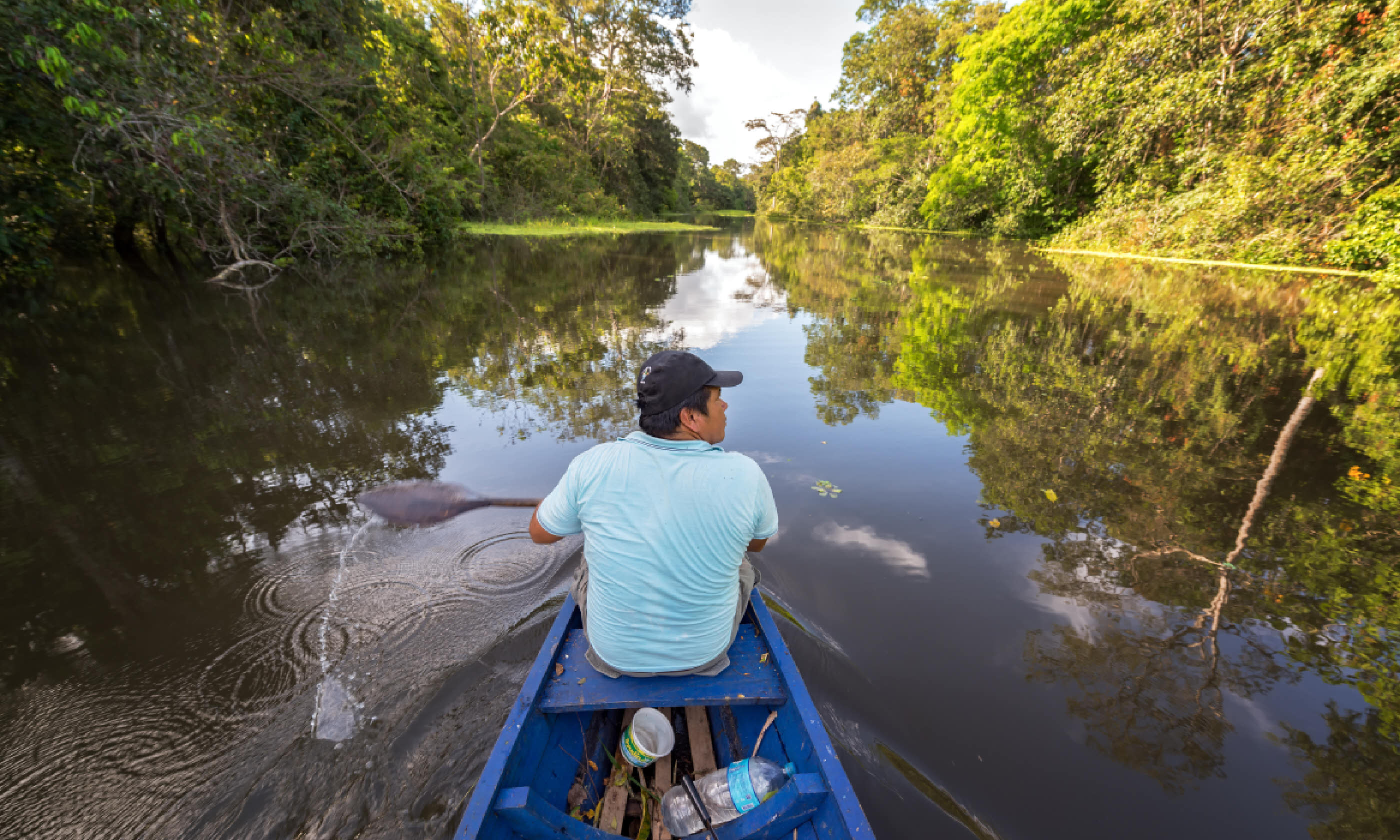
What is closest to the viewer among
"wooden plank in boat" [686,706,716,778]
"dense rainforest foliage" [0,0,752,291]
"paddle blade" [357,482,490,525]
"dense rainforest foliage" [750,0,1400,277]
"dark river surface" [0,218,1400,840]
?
"wooden plank in boat" [686,706,716,778]

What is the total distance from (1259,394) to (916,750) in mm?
6663

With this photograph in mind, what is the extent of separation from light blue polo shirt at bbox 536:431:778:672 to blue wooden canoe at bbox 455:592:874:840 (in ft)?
0.45

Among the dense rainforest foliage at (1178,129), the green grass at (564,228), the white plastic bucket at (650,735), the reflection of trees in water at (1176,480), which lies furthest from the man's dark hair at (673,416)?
the green grass at (564,228)

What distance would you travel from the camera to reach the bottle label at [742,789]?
5.03 feet

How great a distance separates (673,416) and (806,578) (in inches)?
74.4

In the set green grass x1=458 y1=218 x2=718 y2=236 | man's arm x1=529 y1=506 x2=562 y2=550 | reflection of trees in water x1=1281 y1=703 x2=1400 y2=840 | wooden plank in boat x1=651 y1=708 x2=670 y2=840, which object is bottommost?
reflection of trees in water x1=1281 y1=703 x2=1400 y2=840

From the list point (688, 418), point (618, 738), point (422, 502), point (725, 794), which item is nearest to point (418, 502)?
point (422, 502)

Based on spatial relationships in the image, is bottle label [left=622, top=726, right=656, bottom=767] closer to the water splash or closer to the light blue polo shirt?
the light blue polo shirt

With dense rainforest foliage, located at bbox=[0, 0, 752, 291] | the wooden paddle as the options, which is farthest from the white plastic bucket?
dense rainforest foliage, located at bbox=[0, 0, 752, 291]

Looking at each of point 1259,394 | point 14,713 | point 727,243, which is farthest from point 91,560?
point 727,243

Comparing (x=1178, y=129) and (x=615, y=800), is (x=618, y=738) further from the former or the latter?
(x=1178, y=129)

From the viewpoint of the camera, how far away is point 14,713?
211cm

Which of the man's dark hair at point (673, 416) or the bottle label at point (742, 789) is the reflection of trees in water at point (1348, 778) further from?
the man's dark hair at point (673, 416)

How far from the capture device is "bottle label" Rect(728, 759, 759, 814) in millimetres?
1533
